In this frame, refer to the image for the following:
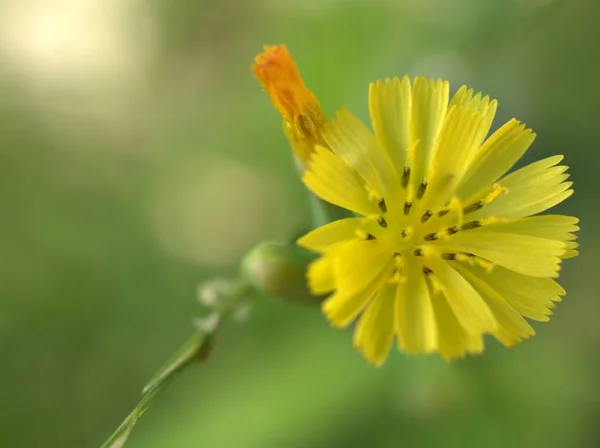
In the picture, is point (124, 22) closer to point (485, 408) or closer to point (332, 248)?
point (485, 408)

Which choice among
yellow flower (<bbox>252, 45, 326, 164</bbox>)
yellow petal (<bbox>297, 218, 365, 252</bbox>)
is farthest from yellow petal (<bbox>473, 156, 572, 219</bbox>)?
yellow flower (<bbox>252, 45, 326, 164</bbox>)

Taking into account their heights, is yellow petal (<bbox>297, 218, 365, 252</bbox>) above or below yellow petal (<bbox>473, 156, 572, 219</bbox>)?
above

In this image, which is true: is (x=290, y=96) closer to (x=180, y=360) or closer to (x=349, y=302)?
(x=349, y=302)

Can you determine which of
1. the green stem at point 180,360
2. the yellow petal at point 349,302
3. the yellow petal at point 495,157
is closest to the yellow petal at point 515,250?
the yellow petal at point 495,157

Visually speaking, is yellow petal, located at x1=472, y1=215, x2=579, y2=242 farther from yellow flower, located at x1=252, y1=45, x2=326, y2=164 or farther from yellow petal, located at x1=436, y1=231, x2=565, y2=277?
yellow flower, located at x1=252, y1=45, x2=326, y2=164

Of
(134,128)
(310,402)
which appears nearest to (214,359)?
(310,402)

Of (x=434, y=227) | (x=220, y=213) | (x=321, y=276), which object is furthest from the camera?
(x=220, y=213)

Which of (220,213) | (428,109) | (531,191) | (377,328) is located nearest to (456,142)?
(428,109)

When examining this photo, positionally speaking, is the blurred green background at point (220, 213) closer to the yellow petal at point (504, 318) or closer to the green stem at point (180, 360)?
the green stem at point (180, 360)
